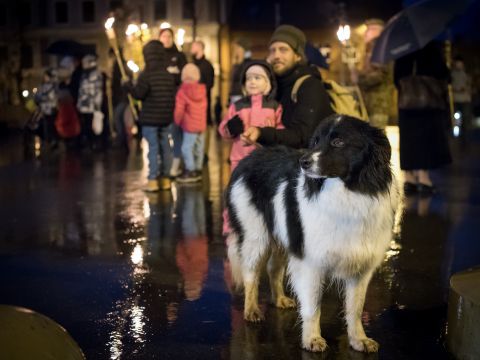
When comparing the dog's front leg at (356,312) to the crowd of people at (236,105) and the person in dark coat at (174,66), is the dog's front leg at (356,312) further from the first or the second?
the person in dark coat at (174,66)

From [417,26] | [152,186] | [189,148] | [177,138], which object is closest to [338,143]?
[417,26]

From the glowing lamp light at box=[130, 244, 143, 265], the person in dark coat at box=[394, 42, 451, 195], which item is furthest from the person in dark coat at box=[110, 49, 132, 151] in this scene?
the glowing lamp light at box=[130, 244, 143, 265]

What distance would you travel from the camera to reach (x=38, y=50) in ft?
208

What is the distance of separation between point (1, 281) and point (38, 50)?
59.4 meters

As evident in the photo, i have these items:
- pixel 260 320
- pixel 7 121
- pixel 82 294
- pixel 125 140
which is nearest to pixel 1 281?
pixel 82 294

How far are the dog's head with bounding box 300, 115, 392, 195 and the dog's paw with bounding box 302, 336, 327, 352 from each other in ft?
3.41

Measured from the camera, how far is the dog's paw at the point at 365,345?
486cm

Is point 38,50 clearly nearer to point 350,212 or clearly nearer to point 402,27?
point 402,27

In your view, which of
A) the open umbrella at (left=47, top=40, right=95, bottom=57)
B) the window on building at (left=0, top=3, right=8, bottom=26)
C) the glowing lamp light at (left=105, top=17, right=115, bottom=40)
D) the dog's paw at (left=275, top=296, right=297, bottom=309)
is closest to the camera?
the dog's paw at (left=275, top=296, right=297, bottom=309)

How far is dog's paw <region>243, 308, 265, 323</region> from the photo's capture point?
5.46 meters

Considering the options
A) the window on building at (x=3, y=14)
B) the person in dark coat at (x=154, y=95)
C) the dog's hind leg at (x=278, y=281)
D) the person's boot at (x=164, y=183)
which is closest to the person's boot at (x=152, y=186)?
the person in dark coat at (x=154, y=95)

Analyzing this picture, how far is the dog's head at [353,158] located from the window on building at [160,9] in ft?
188

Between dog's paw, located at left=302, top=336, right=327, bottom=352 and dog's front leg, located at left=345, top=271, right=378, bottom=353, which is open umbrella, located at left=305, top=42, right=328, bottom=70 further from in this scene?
dog's paw, located at left=302, top=336, right=327, bottom=352

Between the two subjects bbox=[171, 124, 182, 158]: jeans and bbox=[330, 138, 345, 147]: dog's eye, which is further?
bbox=[171, 124, 182, 158]: jeans
